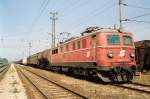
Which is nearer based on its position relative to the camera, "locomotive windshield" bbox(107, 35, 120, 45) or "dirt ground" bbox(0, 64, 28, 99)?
"dirt ground" bbox(0, 64, 28, 99)

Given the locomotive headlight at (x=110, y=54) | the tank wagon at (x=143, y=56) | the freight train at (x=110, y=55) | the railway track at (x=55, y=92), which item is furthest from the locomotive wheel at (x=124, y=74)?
the tank wagon at (x=143, y=56)

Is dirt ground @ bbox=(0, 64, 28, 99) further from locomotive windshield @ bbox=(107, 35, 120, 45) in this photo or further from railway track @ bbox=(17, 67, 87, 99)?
locomotive windshield @ bbox=(107, 35, 120, 45)

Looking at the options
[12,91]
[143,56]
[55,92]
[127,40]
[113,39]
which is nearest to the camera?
[55,92]

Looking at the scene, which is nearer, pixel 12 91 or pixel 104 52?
pixel 12 91

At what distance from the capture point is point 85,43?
64.0 ft

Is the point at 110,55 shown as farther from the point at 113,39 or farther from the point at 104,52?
the point at 113,39

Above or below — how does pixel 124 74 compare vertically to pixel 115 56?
below

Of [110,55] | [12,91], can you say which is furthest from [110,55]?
[12,91]

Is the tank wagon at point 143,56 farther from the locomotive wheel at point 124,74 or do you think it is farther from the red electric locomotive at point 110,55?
the locomotive wheel at point 124,74

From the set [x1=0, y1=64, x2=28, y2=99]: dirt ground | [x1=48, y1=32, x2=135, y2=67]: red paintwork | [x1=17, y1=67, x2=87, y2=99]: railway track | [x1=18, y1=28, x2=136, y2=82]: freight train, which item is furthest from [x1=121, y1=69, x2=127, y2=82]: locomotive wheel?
[x1=0, y1=64, x2=28, y2=99]: dirt ground

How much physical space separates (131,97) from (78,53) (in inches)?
374

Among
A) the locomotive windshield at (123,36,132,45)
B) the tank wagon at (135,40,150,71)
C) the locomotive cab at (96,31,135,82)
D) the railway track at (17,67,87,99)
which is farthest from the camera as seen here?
the tank wagon at (135,40,150,71)

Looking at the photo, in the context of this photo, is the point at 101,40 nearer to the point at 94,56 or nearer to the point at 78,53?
the point at 94,56

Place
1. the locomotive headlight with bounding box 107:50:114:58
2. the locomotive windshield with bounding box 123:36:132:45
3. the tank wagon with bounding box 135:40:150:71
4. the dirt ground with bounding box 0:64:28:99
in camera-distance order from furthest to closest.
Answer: the tank wagon with bounding box 135:40:150:71
the locomotive windshield with bounding box 123:36:132:45
the locomotive headlight with bounding box 107:50:114:58
the dirt ground with bounding box 0:64:28:99
